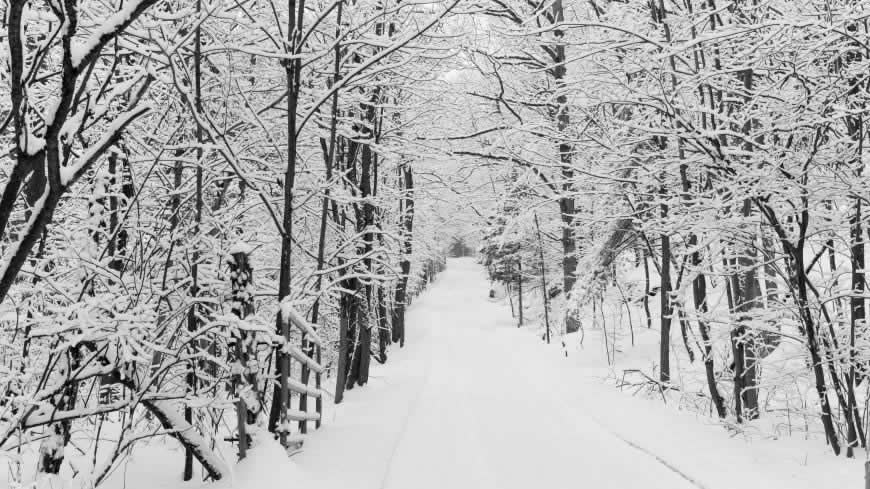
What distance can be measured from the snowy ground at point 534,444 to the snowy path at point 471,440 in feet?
0.05

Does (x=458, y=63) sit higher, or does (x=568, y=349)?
(x=458, y=63)

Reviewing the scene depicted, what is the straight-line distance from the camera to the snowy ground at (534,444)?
5.44 metres

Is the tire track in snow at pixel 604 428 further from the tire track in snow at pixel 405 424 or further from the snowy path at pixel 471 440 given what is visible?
the tire track in snow at pixel 405 424

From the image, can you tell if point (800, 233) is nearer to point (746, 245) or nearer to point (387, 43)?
point (746, 245)

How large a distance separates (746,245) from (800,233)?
25.4 inches

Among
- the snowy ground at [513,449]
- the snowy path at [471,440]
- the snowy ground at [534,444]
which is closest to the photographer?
the snowy ground at [513,449]

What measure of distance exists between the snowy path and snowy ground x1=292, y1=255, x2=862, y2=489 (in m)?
0.02

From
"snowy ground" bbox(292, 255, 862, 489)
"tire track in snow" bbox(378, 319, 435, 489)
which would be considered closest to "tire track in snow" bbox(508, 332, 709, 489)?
"snowy ground" bbox(292, 255, 862, 489)

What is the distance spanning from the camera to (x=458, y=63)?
302 inches

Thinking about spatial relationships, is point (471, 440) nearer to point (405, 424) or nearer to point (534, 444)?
point (534, 444)

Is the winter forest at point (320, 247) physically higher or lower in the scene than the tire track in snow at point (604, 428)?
higher

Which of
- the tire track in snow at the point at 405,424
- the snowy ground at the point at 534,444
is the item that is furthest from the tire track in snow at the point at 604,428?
the tire track in snow at the point at 405,424

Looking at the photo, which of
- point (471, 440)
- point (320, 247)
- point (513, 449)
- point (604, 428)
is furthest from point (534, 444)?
point (320, 247)

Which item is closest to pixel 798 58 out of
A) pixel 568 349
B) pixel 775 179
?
pixel 775 179
